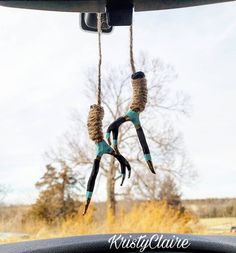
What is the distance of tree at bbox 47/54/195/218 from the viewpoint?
2000 millimetres

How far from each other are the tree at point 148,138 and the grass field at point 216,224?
251 mm

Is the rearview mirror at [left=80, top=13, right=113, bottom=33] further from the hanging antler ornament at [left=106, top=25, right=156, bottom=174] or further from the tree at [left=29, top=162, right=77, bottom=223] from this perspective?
the tree at [left=29, top=162, right=77, bottom=223]

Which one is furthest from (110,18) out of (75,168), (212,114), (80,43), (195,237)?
(75,168)

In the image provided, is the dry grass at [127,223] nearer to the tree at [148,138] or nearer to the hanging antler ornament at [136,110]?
the tree at [148,138]

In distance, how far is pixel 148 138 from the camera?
7.20ft

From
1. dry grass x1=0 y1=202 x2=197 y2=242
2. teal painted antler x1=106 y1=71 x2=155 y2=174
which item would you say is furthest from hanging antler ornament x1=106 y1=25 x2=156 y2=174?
dry grass x1=0 y1=202 x2=197 y2=242

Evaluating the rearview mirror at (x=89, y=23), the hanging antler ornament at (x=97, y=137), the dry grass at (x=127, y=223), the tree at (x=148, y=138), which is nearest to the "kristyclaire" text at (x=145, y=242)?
the hanging antler ornament at (x=97, y=137)

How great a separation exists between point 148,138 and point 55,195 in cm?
54

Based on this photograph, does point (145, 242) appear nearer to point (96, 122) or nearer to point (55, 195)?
point (96, 122)

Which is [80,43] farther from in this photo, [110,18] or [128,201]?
[110,18]

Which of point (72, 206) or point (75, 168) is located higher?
point (75, 168)

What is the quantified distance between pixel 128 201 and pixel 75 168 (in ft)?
1.09

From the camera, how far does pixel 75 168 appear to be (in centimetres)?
220

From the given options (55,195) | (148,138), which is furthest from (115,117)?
(55,195)
